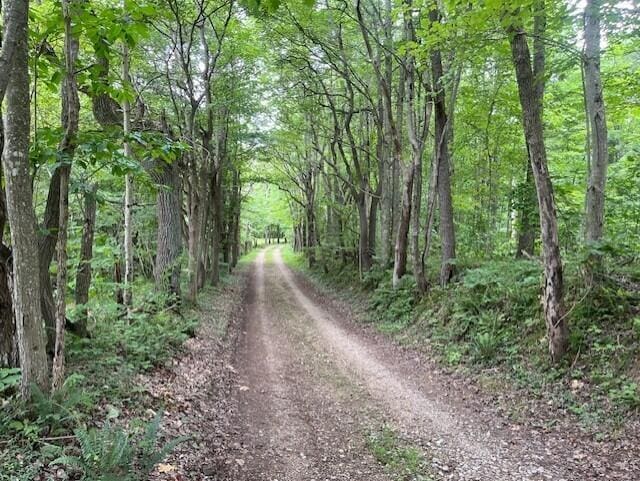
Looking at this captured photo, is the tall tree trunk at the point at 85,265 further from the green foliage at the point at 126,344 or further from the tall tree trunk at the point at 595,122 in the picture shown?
the tall tree trunk at the point at 595,122

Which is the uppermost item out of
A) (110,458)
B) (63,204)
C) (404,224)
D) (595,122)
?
(595,122)

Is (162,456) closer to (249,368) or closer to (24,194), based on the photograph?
(24,194)

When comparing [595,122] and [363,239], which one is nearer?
[595,122]

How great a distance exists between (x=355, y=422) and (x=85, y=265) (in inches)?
208

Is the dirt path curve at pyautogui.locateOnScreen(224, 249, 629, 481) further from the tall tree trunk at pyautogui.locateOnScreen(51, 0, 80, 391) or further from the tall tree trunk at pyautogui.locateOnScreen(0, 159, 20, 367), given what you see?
the tall tree trunk at pyautogui.locateOnScreen(0, 159, 20, 367)

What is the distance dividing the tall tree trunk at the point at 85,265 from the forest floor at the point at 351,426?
4.89 feet

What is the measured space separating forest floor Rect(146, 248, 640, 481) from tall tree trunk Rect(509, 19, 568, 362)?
5.26ft

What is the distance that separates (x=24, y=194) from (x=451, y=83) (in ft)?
36.4

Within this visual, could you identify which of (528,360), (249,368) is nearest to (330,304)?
(249,368)

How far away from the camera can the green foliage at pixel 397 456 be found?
15.5ft

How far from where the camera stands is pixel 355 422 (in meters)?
6.11

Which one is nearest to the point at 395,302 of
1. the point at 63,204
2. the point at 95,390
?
the point at 95,390

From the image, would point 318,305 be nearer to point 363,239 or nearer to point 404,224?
point 363,239

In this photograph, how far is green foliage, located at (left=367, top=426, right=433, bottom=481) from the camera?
472 cm
